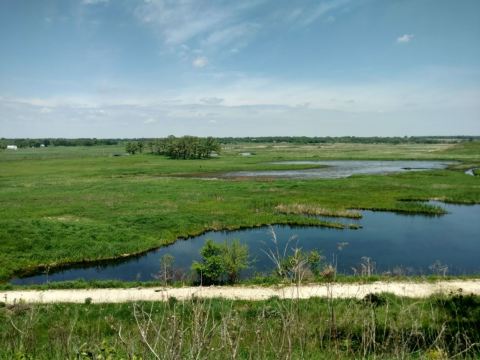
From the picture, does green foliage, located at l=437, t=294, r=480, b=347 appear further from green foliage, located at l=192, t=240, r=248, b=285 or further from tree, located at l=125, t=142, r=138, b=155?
tree, located at l=125, t=142, r=138, b=155

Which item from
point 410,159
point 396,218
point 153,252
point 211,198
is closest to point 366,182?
point 396,218

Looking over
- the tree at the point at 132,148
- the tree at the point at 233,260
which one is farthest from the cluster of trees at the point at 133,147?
the tree at the point at 233,260

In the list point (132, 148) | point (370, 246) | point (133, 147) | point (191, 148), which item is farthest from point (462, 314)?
point (132, 148)

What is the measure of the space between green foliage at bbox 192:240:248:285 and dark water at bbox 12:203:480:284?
76.3 inches

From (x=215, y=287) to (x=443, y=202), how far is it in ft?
141

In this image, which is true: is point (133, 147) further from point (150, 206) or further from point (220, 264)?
point (220, 264)

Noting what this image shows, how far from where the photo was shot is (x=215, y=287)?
64.5 feet

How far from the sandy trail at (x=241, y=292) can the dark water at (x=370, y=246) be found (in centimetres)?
350

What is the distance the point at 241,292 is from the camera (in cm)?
1831

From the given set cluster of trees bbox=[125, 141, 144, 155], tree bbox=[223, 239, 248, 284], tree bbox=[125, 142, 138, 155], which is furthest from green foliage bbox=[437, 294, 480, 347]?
cluster of trees bbox=[125, 141, 144, 155]

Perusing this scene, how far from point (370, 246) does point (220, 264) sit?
52.7ft

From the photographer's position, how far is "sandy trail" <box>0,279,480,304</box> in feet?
56.9

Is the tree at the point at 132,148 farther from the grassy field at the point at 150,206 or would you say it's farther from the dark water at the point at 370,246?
the dark water at the point at 370,246

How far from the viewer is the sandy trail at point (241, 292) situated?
1734 cm
